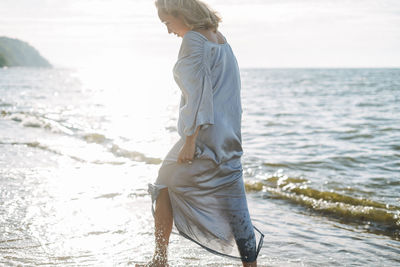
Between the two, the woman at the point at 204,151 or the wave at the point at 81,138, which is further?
the wave at the point at 81,138

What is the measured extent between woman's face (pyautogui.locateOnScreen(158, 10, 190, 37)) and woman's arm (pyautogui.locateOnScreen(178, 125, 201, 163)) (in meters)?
0.62

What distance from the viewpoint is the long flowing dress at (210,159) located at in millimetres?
2602

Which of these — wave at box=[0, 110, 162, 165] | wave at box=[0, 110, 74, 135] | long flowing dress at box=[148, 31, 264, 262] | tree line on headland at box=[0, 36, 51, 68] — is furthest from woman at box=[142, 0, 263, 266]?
tree line on headland at box=[0, 36, 51, 68]

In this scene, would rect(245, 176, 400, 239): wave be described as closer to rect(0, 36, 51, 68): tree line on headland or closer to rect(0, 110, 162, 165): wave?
rect(0, 110, 162, 165): wave

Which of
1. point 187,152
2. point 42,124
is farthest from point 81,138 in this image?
point 187,152

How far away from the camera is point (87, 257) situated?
3.67 m

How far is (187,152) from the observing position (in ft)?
8.89

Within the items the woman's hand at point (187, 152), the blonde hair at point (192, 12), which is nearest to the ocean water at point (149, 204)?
the woman's hand at point (187, 152)

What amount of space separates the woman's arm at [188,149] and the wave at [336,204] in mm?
3344

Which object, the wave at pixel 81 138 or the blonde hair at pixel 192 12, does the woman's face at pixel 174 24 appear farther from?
the wave at pixel 81 138

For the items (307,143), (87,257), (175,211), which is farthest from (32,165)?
(307,143)

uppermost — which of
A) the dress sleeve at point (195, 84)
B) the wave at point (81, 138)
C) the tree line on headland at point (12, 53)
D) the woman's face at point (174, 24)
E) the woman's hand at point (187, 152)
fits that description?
the tree line on headland at point (12, 53)

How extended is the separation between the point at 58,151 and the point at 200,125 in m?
7.20

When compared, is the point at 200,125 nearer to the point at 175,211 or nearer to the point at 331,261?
the point at 175,211
